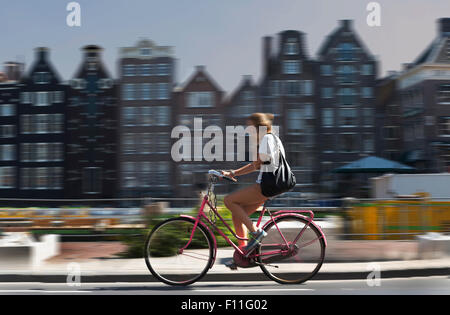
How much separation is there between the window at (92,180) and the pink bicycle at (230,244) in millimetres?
45074

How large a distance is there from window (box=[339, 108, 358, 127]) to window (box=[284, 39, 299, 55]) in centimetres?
640

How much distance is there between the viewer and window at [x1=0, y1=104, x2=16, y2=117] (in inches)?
2021

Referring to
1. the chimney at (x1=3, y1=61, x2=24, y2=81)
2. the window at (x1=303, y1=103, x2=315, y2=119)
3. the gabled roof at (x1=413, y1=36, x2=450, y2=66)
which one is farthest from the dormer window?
the gabled roof at (x1=413, y1=36, x2=450, y2=66)

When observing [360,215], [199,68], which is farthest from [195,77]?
[360,215]

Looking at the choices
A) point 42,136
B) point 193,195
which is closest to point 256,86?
point 193,195

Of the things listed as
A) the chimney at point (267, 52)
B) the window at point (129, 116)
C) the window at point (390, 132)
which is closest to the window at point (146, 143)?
the window at point (129, 116)

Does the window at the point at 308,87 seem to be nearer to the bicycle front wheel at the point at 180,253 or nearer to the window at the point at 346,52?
the window at the point at 346,52

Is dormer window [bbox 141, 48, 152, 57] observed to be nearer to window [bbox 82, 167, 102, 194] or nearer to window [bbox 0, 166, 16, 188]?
window [bbox 82, 167, 102, 194]

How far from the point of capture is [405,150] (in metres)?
48.3

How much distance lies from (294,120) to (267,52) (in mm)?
6431

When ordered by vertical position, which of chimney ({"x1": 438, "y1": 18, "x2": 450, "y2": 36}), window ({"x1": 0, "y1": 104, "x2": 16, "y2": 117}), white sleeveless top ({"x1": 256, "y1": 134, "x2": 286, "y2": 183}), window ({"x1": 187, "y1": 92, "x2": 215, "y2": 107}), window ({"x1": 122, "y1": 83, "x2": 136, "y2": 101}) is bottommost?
white sleeveless top ({"x1": 256, "y1": 134, "x2": 286, "y2": 183})

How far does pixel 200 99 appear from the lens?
4884cm

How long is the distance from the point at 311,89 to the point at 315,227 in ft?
141

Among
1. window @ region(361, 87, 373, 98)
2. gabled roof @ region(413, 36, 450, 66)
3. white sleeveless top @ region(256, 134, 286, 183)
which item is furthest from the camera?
window @ region(361, 87, 373, 98)
